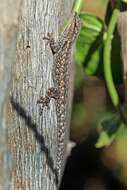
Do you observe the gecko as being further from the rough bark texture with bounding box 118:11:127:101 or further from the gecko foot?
the rough bark texture with bounding box 118:11:127:101

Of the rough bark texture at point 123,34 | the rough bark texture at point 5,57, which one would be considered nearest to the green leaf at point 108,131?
the rough bark texture at point 123,34

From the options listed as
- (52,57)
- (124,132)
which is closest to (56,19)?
(52,57)

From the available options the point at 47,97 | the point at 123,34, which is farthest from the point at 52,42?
the point at 123,34

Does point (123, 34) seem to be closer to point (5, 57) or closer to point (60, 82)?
point (60, 82)

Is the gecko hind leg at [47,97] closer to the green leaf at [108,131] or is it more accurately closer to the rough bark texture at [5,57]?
the rough bark texture at [5,57]

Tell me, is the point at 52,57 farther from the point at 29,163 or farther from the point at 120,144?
the point at 120,144

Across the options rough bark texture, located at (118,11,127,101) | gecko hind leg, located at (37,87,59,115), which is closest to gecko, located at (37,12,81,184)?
gecko hind leg, located at (37,87,59,115)

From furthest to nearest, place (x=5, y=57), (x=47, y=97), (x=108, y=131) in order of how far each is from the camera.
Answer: (x=108, y=131) < (x=47, y=97) < (x=5, y=57)
